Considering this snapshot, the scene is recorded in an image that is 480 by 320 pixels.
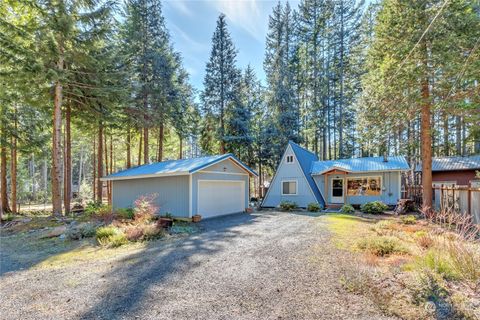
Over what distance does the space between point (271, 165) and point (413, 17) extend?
1606 cm

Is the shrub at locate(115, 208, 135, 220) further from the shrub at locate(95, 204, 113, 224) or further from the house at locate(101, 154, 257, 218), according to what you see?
the house at locate(101, 154, 257, 218)

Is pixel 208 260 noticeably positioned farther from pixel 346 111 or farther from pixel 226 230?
pixel 346 111

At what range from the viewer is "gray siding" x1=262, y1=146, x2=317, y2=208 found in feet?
55.1

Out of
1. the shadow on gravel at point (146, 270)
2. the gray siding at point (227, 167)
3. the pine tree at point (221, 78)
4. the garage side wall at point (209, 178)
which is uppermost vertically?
the pine tree at point (221, 78)

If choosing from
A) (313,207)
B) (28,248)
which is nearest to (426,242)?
(313,207)

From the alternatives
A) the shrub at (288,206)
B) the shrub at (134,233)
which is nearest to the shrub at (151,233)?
the shrub at (134,233)

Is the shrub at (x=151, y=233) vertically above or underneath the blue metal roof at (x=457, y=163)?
underneath

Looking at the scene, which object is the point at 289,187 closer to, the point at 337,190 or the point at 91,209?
the point at 337,190

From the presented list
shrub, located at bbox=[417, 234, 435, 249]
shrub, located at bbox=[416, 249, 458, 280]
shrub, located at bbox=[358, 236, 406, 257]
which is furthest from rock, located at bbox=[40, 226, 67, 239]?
shrub, located at bbox=[417, 234, 435, 249]

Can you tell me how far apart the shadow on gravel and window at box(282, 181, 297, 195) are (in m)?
9.53

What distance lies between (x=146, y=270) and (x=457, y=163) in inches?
821

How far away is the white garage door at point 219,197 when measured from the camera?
40.2 feet

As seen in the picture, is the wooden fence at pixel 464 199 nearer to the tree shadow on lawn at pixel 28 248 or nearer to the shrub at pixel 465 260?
the shrub at pixel 465 260

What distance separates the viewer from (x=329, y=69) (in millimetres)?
25016
